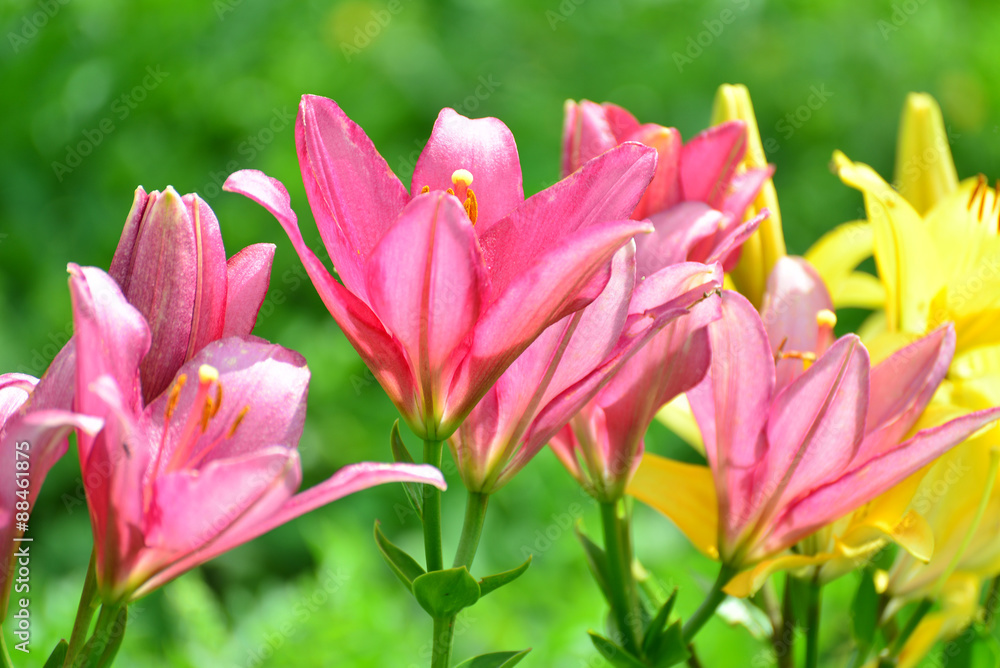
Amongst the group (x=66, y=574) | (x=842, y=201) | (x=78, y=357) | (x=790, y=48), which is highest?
(x=78, y=357)

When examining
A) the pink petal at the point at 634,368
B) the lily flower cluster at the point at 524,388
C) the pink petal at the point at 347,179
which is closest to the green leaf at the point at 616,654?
the lily flower cluster at the point at 524,388

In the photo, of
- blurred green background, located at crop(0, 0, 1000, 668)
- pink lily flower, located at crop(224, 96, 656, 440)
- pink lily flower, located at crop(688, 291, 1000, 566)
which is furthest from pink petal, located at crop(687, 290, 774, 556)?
blurred green background, located at crop(0, 0, 1000, 668)

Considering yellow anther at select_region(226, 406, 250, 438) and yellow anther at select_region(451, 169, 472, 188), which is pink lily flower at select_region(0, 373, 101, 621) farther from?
yellow anther at select_region(451, 169, 472, 188)

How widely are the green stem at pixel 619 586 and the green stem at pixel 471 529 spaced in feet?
0.34

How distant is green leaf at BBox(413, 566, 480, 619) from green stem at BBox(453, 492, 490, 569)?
0.01 metres

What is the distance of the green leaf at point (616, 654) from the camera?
492 mm

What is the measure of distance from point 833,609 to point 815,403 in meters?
0.88

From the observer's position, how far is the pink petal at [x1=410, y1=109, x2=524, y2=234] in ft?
1.57

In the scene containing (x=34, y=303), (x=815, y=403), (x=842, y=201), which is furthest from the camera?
(x=842, y=201)

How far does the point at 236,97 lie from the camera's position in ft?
7.02

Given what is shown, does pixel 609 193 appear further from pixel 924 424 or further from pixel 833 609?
pixel 833 609

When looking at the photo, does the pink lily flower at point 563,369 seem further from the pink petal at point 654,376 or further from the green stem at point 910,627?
the green stem at point 910,627

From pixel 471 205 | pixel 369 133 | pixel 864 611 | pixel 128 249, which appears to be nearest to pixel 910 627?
pixel 864 611

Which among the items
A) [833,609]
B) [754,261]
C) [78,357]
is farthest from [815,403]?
[833,609]
